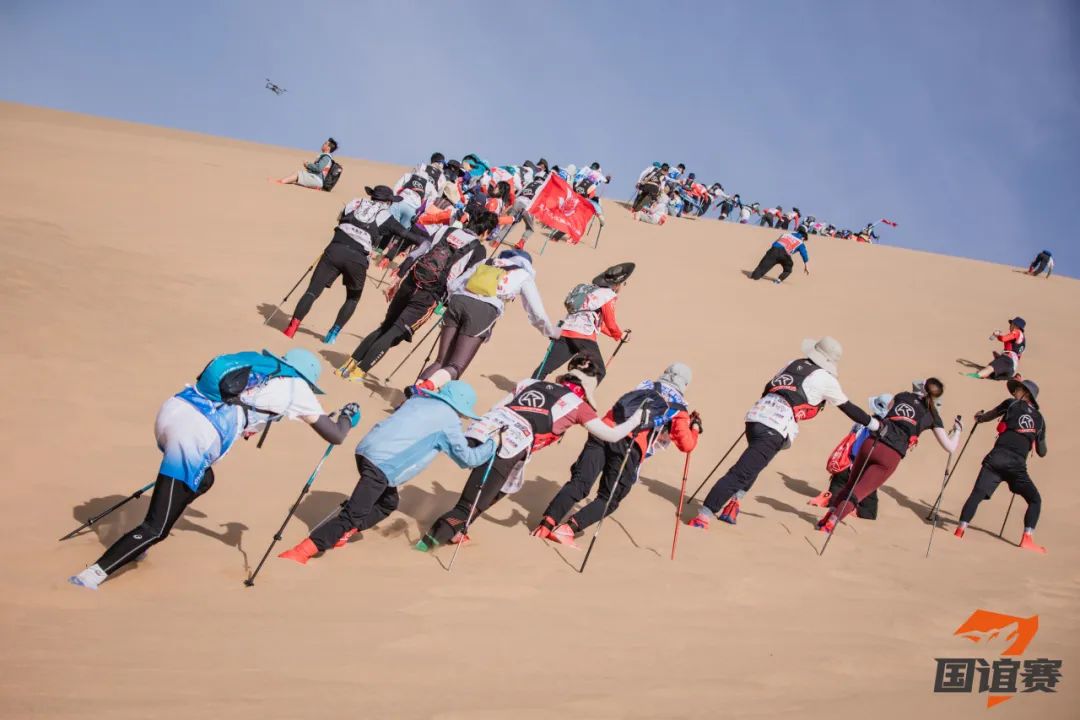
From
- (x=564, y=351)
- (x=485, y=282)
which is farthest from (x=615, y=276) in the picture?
(x=485, y=282)

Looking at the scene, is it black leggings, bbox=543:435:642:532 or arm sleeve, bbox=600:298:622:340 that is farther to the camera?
arm sleeve, bbox=600:298:622:340

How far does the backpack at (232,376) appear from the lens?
4.42 metres

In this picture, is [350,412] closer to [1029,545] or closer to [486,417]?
[486,417]

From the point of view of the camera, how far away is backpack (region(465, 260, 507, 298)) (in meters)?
7.88

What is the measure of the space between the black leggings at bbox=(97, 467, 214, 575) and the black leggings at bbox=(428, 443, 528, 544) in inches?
75.3

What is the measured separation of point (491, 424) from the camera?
603cm

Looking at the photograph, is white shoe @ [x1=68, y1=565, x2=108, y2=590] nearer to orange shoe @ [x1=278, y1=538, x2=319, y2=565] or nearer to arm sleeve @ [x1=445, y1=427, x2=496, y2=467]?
orange shoe @ [x1=278, y1=538, x2=319, y2=565]

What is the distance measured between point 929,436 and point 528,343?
6.27 meters

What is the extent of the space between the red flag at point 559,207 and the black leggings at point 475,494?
817cm

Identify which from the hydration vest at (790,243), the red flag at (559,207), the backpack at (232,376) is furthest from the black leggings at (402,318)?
the hydration vest at (790,243)

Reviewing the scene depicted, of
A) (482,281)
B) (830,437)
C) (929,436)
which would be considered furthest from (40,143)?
(929,436)

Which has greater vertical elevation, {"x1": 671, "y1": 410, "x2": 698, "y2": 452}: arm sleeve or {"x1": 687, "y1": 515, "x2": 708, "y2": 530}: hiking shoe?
{"x1": 671, "y1": 410, "x2": 698, "y2": 452}: arm sleeve

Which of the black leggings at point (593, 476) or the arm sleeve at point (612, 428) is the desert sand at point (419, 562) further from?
the arm sleeve at point (612, 428)

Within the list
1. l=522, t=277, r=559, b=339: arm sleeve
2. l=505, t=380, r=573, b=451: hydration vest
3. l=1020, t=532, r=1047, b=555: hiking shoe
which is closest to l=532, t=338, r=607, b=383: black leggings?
l=522, t=277, r=559, b=339: arm sleeve
